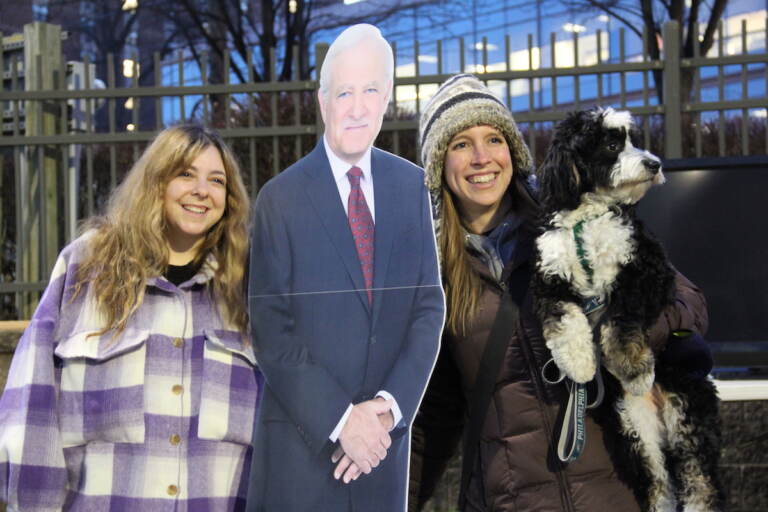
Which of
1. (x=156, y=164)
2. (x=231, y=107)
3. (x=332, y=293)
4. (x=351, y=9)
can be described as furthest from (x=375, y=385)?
(x=231, y=107)

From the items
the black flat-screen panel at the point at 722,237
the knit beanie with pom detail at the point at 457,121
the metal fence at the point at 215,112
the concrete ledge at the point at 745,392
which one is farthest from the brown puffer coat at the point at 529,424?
the concrete ledge at the point at 745,392

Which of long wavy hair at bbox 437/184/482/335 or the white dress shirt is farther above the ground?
the white dress shirt

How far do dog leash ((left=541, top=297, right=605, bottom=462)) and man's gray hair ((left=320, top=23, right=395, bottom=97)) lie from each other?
37.3 inches

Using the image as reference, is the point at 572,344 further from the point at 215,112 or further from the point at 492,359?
the point at 215,112

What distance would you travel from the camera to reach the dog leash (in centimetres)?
267

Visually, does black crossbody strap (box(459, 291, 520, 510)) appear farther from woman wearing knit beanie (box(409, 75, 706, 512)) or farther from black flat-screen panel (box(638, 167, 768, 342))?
black flat-screen panel (box(638, 167, 768, 342))

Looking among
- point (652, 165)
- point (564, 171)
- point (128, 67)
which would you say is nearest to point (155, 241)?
point (128, 67)

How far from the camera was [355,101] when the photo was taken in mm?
2527

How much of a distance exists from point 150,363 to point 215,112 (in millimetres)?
2163

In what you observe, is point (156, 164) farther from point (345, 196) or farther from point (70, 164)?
point (70, 164)

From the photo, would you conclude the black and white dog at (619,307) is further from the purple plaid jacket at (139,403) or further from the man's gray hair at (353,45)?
the purple plaid jacket at (139,403)

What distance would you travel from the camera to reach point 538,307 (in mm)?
2758

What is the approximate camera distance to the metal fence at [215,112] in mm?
3760

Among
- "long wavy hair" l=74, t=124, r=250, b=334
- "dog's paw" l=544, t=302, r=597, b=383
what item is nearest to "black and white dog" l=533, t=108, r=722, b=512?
"dog's paw" l=544, t=302, r=597, b=383
